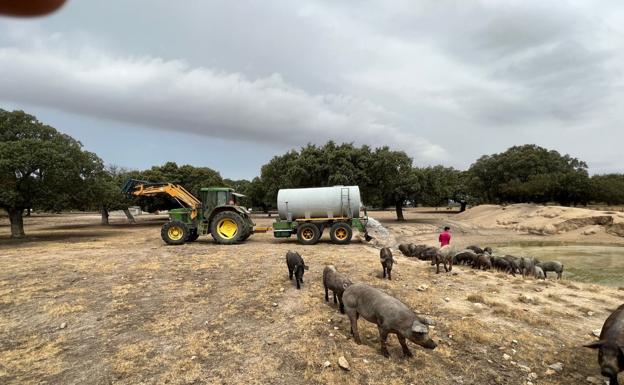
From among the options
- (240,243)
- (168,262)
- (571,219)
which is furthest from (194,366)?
(571,219)

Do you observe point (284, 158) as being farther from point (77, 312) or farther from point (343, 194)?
point (77, 312)

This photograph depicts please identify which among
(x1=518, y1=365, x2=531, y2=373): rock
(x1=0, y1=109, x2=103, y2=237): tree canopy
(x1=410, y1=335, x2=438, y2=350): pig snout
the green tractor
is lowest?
(x1=518, y1=365, x2=531, y2=373): rock

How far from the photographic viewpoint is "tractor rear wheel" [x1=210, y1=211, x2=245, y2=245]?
749 inches

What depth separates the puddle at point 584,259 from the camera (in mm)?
15353

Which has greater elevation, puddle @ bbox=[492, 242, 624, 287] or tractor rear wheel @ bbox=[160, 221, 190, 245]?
tractor rear wheel @ bbox=[160, 221, 190, 245]

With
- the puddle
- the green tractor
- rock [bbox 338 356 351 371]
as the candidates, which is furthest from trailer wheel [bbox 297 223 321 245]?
rock [bbox 338 356 351 371]

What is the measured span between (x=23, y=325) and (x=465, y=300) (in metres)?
10.6

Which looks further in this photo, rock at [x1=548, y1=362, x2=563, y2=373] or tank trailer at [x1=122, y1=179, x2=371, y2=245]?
tank trailer at [x1=122, y1=179, x2=371, y2=245]

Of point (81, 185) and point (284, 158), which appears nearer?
point (81, 185)

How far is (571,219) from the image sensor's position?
33.7 metres

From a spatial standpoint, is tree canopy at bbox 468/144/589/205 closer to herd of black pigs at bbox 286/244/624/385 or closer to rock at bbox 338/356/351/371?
herd of black pigs at bbox 286/244/624/385

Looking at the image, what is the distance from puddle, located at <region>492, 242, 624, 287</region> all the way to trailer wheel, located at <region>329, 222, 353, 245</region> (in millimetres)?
9880

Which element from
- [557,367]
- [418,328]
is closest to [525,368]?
[557,367]

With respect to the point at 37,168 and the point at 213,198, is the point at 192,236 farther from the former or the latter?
the point at 37,168
